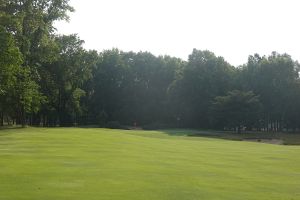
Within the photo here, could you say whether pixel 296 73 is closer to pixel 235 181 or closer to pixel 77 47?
pixel 77 47

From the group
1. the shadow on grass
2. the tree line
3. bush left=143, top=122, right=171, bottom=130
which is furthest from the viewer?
bush left=143, top=122, right=171, bottom=130

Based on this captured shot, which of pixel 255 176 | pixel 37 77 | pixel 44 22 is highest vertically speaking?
pixel 44 22

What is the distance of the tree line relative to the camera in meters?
81.0

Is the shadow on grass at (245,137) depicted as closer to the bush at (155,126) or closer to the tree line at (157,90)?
the tree line at (157,90)

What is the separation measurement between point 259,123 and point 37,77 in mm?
62433

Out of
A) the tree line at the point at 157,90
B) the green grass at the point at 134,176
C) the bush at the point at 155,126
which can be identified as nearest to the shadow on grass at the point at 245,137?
the tree line at the point at 157,90

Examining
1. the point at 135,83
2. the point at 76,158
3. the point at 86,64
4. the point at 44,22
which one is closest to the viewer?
the point at 76,158

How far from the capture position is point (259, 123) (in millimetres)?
108812

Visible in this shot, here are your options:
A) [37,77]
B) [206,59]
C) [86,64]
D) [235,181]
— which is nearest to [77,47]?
[86,64]

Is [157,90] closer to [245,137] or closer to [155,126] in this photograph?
[155,126]

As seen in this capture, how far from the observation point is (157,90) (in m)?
120

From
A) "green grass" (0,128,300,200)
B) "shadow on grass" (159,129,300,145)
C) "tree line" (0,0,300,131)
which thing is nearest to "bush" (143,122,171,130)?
"tree line" (0,0,300,131)

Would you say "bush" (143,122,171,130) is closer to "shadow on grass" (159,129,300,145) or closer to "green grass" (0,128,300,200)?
"shadow on grass" (159,129,300,145)

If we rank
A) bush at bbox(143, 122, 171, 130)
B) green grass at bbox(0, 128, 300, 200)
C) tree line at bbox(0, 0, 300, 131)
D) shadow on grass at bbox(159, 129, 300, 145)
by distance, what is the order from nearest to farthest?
green grass at bbox(0, 128, 300, 200)
shadow on grass at bbox(159, 129, 300, 145)
tree line at bbox(0, 0, 300, 131)
bush at bbox(143, 122, 171, 130)
